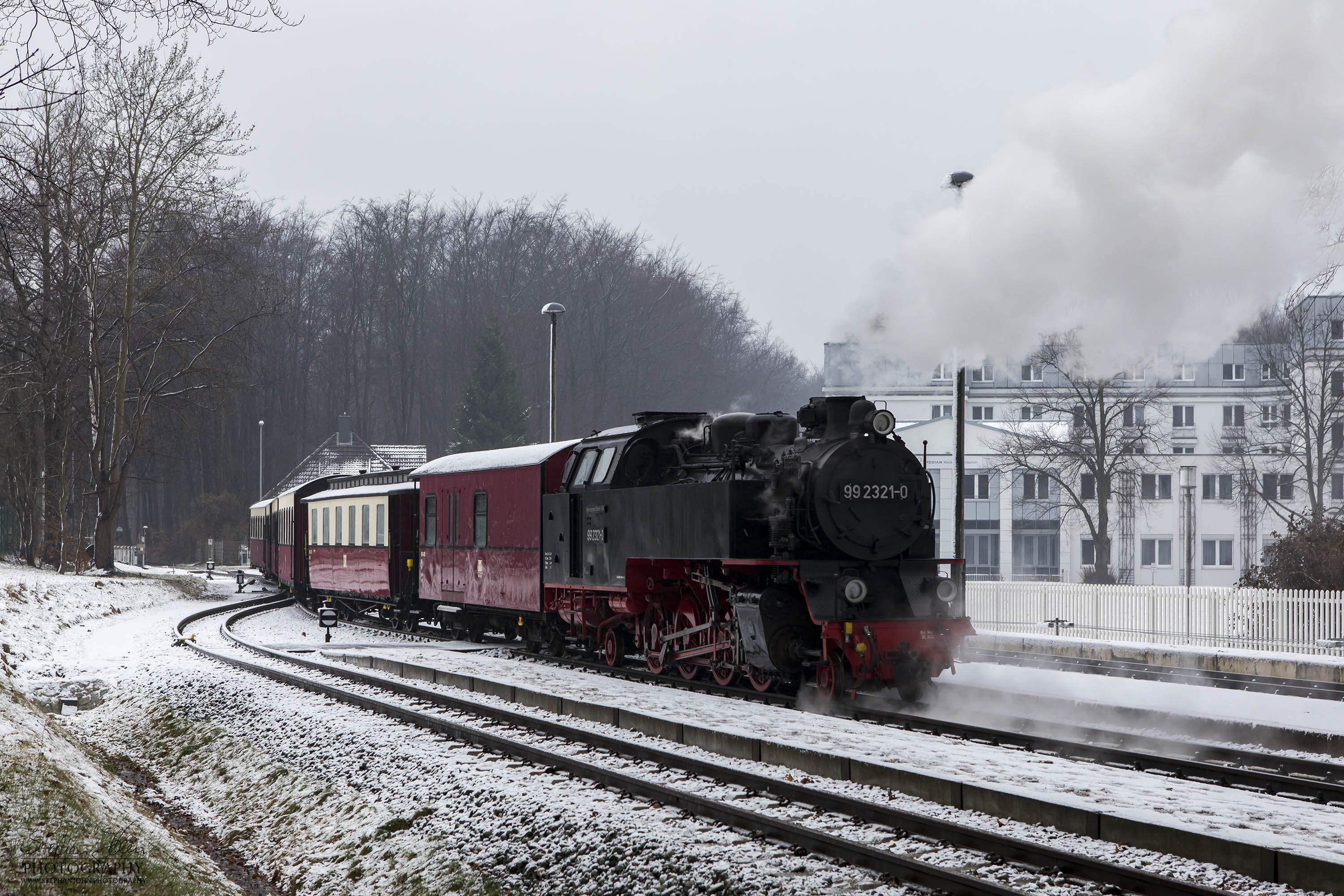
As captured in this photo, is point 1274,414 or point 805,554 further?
point 1274,414

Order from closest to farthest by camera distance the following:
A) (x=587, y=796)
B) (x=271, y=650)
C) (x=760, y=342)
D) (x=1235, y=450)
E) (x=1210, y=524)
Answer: (x=587, y=796) < (x=271, y=650) < (x=1235, y=450) < (x=1210, y=524) < (x=760, y=342)

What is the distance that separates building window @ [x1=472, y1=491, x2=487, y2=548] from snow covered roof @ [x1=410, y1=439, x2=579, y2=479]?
0.44 metres

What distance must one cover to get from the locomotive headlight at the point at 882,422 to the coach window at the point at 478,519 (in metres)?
7.86

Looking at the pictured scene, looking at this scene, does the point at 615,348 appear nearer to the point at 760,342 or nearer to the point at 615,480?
the point at 760,342

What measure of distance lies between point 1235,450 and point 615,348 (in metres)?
34.3

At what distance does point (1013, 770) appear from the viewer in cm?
860

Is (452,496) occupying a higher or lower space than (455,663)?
higher

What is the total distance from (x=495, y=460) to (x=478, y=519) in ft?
3.29

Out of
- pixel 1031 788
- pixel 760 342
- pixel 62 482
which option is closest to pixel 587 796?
pixel 1031 788

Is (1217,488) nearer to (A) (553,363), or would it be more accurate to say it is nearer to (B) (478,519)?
(A) (553,363)

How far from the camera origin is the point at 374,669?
15688mm

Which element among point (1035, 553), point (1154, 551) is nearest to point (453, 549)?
point (1035, 553)

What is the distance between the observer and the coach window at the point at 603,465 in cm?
1485

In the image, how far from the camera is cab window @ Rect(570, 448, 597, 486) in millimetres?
15492
